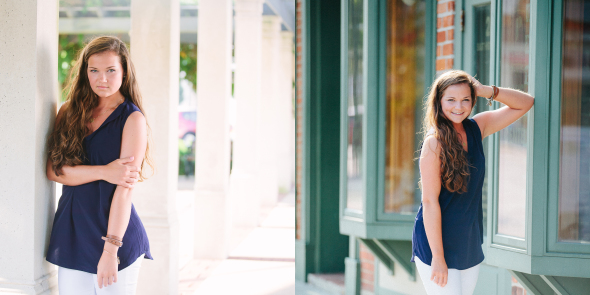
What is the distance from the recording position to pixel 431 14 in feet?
13.0

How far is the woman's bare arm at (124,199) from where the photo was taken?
222cm

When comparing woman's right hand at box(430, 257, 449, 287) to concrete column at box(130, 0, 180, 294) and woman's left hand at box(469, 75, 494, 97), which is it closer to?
woman's left hand at box(469, 75, 494, 97)

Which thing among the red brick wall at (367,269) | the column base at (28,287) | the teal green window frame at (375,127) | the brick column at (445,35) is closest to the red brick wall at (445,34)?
the brick column at (445,35)

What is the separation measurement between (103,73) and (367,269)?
10.6 feet

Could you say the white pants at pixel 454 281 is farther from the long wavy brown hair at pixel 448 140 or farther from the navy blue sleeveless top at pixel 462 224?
the long wavy brown hair at pixel 448 140

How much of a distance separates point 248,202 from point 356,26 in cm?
542

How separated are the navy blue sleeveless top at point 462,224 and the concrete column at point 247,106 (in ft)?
22.8

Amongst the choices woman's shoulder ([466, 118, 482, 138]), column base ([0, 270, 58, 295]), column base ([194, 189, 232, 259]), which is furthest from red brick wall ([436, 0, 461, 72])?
column base ([194, 189, 232, 259])

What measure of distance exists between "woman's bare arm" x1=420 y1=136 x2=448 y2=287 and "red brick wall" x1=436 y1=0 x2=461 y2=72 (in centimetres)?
169

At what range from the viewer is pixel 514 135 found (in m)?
3.23

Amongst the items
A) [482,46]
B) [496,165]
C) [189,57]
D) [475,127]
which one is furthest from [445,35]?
[189,57]

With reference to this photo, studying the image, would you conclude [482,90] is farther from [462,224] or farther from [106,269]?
[106,269]

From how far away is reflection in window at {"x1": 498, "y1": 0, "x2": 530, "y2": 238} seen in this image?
314cm

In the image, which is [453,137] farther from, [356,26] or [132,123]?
[356,26]
